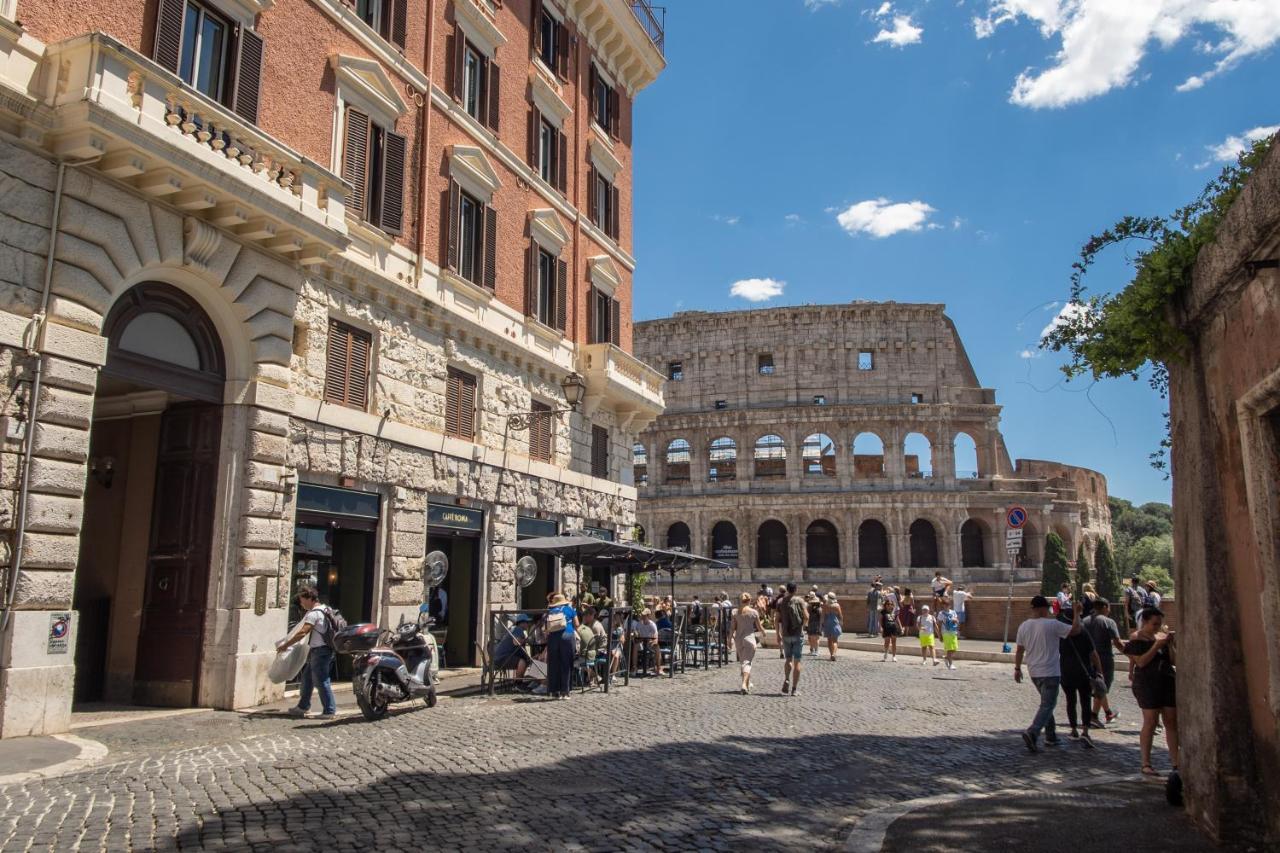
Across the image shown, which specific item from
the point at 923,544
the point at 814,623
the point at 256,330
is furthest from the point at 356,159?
the point at 923,544

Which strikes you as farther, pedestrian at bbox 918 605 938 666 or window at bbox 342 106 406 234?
pedestrian at bbox 918 605 938 666

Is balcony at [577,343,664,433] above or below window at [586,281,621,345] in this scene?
below

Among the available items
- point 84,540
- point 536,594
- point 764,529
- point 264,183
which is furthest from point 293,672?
point 764,529

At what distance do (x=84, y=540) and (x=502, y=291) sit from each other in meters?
8.77

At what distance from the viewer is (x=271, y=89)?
13.2 m

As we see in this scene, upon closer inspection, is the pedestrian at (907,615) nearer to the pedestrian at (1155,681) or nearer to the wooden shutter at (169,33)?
the pedestrian at (1155,681)

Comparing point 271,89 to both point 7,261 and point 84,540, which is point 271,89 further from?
point 84,540

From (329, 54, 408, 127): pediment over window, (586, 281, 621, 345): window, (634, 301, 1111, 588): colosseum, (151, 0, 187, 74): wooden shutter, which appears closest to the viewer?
(151, 0, 187, 74): wooden shutter

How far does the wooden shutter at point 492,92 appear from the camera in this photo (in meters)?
18.8

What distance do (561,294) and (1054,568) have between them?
34.0 m

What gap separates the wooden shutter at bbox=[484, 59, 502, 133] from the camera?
1877 cm

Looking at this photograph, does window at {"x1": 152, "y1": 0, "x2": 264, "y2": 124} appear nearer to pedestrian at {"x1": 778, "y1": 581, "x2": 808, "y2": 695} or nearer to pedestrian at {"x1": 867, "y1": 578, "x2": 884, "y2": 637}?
pedestrian at {"x1": 778, "y1": 581, "x2": 808, "y2": 695}

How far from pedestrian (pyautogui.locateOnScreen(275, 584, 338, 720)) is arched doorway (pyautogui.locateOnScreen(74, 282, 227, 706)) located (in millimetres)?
1656

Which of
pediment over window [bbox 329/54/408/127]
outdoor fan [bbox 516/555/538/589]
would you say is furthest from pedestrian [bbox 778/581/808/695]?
pediment over window [bbox 329/54/408/127]
